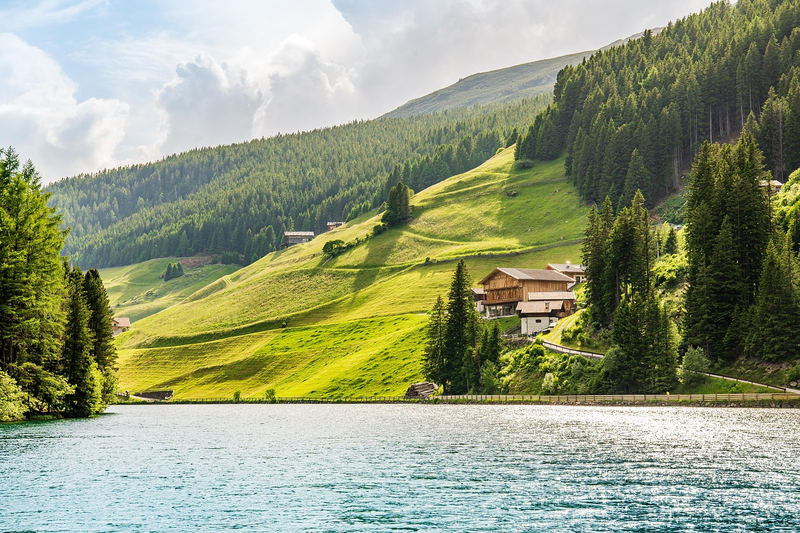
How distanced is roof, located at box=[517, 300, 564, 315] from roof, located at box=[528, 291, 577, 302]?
99.0 inches

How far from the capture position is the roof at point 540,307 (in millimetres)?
129188

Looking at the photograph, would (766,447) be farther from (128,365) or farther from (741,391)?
(128,365)

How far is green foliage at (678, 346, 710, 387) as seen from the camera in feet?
290

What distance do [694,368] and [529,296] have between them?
5008cm

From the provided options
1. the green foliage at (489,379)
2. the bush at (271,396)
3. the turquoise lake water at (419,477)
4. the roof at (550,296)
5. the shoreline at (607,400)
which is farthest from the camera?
the roof at (550,296)

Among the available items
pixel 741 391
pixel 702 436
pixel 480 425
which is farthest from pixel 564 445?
pixel 741 391

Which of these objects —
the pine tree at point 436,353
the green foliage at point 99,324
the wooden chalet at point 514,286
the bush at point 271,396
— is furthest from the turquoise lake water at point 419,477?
the wooden chalet at point 514,286

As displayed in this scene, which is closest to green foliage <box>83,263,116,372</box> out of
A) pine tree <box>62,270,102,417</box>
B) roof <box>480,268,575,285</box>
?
pine tree <box>62,270,102,417</box>

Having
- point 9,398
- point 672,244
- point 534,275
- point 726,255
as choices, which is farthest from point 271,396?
point 726,255

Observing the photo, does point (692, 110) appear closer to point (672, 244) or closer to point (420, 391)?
point (672, 244)

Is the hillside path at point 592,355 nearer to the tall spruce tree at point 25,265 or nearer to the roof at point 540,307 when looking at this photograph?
the roof at point 540,307

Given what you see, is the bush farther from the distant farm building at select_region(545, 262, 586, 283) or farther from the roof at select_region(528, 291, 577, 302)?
the distant farm building at select_region(545, 262, 586, 283)

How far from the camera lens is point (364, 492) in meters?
37.0

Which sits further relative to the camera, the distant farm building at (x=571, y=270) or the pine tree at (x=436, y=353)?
the distant farm building at (x=571, y=270)
